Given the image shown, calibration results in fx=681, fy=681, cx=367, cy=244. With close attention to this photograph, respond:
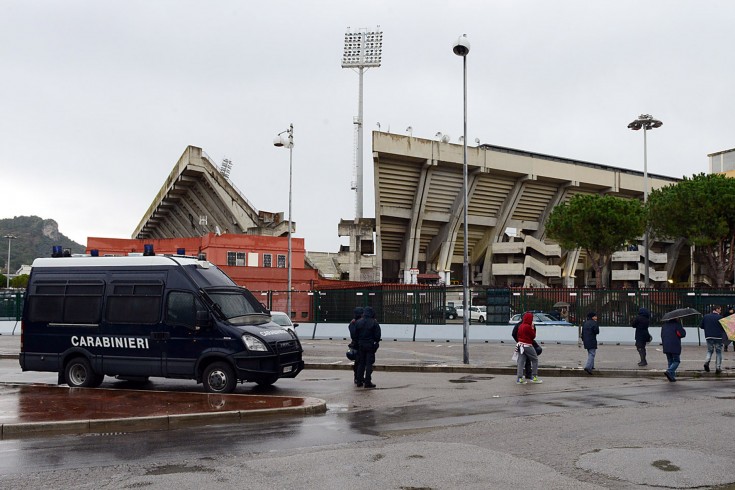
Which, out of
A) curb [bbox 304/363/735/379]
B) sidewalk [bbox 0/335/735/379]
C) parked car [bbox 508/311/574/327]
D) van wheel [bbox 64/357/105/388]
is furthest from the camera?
parked car [bbox 508/311/574/327]

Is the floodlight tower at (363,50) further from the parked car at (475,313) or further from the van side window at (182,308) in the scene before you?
the van side window at (182,308)

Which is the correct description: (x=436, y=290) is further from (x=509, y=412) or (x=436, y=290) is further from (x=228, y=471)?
(x=228, y=471)

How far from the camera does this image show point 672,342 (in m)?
14.7

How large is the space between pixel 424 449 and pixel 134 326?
22.3ft

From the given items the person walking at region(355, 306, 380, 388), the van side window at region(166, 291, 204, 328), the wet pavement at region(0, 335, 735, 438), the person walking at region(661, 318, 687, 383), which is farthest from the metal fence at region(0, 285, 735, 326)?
the van side window at region(166, 291, 204, 328)

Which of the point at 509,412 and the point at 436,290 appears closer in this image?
the point at 509,412

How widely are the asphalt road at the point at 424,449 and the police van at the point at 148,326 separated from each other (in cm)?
174

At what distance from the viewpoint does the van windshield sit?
11.9m

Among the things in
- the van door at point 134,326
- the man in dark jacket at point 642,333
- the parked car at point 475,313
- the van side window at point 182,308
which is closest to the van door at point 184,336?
the van side window at point 182,308

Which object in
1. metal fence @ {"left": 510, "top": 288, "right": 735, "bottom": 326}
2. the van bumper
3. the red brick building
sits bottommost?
the van bumper

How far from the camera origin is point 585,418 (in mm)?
9500

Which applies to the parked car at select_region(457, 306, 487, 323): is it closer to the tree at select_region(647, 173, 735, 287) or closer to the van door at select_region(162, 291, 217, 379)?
the van door at select_region(162, 291, 217, 379)

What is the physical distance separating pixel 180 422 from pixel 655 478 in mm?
5846

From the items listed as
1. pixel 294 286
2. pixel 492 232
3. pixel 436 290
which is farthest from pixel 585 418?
pixel 492 232
